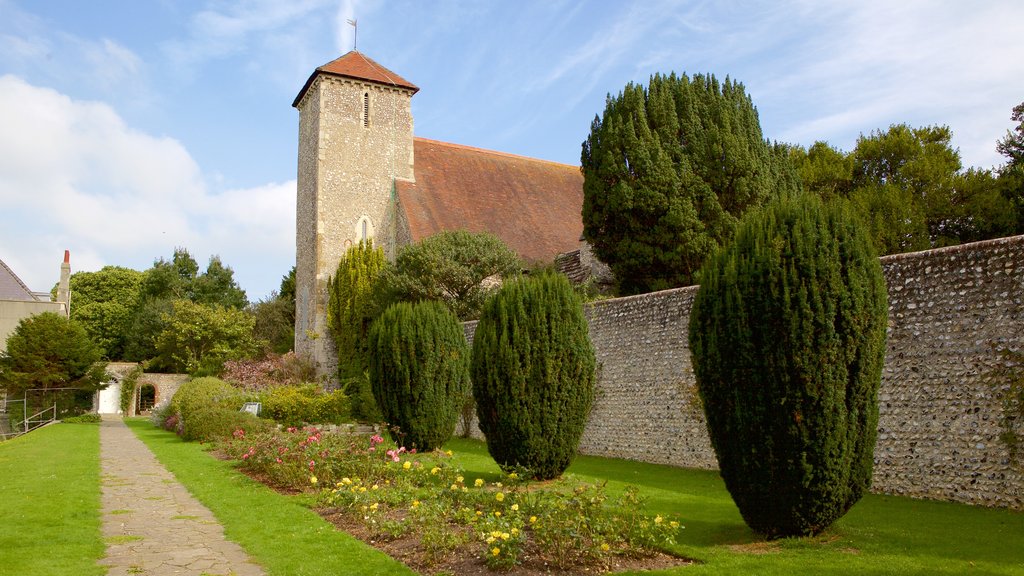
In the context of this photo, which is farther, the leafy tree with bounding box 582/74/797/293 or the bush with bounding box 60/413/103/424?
the bush with bounding box 60/413/103/424

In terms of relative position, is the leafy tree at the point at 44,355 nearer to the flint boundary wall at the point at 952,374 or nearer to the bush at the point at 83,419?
the bush at the point at 83,419

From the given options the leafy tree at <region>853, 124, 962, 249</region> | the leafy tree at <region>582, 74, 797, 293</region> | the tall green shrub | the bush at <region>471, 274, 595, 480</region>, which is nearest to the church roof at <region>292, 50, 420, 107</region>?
the leafy tree at <region>582, 74, 797, 293</region>

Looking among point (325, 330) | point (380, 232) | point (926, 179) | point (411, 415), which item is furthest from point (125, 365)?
point (926, 179)

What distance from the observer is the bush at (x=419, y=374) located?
13695 mm

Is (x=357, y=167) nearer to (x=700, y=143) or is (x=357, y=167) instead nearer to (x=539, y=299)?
(x=700, y=143)

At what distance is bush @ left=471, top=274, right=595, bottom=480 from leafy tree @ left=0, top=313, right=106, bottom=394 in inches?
891

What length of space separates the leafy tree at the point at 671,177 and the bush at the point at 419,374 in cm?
782

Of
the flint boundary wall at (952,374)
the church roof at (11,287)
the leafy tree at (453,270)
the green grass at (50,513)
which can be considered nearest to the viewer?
the green grass at (50,513)

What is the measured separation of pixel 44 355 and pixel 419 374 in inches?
784

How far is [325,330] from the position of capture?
2902cm

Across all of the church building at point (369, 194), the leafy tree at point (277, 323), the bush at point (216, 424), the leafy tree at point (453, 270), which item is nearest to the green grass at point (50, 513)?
A: the bush at point (216, 424)

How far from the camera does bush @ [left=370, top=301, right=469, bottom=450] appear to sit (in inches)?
539

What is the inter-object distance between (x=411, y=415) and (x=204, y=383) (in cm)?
1204

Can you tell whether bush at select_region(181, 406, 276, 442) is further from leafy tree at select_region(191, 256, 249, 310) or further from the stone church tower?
leafy tree at select_region(191, 256, 249, 310)
